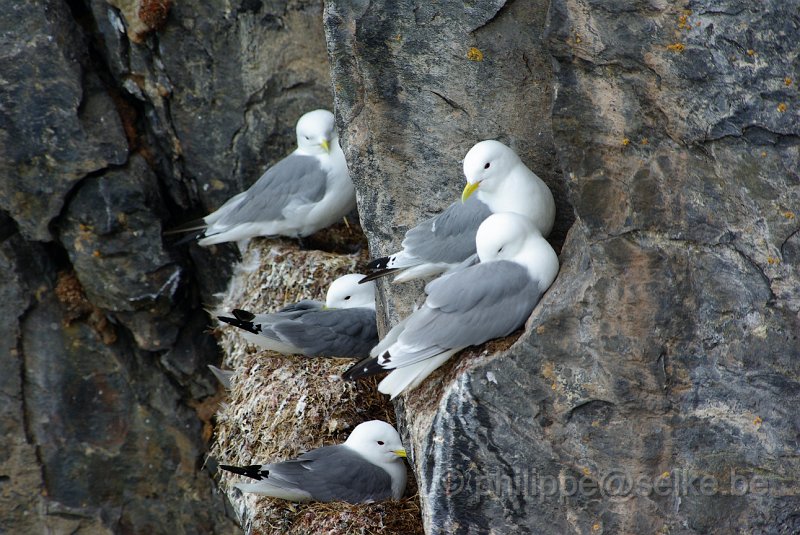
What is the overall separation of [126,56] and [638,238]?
14.2ft

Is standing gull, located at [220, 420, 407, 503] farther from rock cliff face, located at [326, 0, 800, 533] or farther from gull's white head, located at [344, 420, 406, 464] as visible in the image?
rock cliff face, located at [326, 0, 800, 533]

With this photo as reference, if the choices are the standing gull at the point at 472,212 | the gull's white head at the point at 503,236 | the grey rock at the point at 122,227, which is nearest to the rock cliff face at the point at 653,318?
the gull's white head at the point at 503,236

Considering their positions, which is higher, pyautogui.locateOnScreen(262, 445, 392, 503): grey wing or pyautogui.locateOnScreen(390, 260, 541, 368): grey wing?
pyautogui.locateOnScreen(390, 260, 541, 368): grey wing

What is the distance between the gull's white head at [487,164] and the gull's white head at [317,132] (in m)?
2.24

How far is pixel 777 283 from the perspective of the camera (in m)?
3.17

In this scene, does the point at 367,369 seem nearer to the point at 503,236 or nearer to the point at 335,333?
the point at 503,236

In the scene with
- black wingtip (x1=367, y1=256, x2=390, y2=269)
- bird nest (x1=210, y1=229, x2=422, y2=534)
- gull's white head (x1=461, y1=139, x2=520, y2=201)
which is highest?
gull's white head (x1=461, y1=139, x2=520, y2=201)

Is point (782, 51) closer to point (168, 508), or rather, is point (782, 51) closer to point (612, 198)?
point (612, 198)

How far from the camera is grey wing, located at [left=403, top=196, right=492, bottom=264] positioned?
4238mm

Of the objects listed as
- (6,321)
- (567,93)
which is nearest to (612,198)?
(567,93)

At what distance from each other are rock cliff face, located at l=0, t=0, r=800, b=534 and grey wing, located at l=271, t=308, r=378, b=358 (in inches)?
12.7

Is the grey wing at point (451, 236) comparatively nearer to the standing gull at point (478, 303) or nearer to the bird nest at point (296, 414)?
the standing gull at point (478, 303)

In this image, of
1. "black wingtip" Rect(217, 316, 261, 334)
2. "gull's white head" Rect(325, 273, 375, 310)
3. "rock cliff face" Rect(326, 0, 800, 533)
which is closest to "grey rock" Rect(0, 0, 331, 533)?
"gull's white head" Rect(325, 273, 375, 310)

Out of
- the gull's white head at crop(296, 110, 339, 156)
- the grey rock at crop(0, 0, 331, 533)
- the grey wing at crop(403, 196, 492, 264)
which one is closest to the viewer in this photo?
the grey wing at crop(403, 196, 492, 264)
